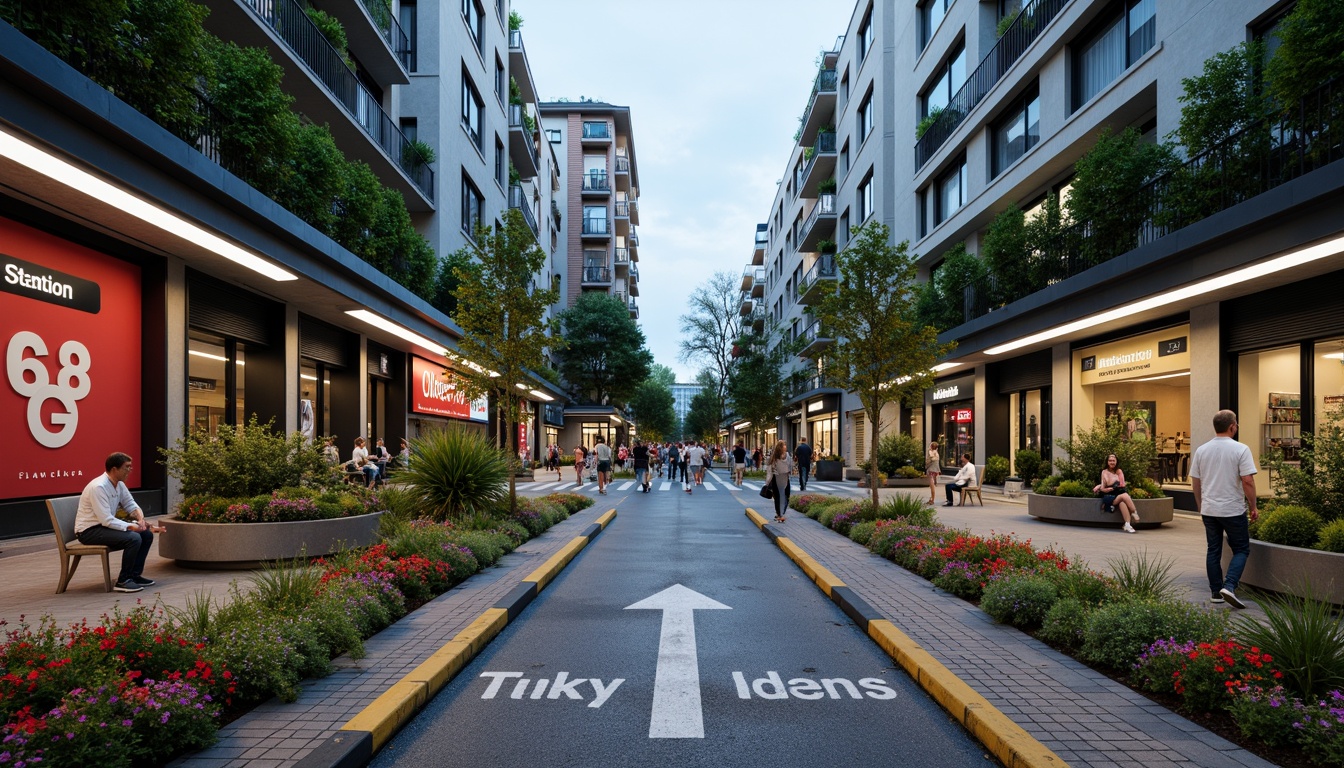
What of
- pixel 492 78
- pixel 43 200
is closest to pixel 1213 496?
pixel 43 200

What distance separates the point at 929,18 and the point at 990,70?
790 centimetres

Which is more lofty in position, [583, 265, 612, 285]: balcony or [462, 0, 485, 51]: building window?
[462, 0, 485, 51]: building window

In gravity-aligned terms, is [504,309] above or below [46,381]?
above

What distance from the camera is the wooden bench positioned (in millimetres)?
7104

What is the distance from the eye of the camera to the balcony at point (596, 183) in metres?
64.8

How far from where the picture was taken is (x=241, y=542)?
8391mm

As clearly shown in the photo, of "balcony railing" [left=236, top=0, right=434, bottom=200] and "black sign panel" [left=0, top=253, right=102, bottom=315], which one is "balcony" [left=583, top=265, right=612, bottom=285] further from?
"black sign panel" [left=0, top=253, right=102, bottom=315]

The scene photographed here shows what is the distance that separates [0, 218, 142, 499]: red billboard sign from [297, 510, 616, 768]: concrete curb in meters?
7.75

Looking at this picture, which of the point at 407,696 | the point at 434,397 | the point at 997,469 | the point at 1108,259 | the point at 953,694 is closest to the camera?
the point at 407,696

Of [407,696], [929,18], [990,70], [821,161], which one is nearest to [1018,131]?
[990,70]

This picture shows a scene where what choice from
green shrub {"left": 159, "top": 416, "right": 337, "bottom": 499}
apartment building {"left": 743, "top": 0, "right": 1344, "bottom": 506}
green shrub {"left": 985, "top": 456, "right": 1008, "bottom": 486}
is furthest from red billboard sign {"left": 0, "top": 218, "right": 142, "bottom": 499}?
green shrub {"left": 985, "top": 456, "right": 1008, "bottom": 486}

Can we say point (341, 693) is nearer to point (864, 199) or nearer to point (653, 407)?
point (864, 199)

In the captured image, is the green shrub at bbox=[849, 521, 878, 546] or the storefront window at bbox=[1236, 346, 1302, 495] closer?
the green shrub at bbox=[849, 521, 878, 546]

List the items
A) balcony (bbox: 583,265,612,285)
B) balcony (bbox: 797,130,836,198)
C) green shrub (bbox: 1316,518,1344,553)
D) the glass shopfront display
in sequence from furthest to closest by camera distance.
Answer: balcony (bbox: 583,265,612,285) → balcony (bbox: 797,130,836,198) → the glass shopfront display → green shrub (bbox: 1316,518,1344,553)
